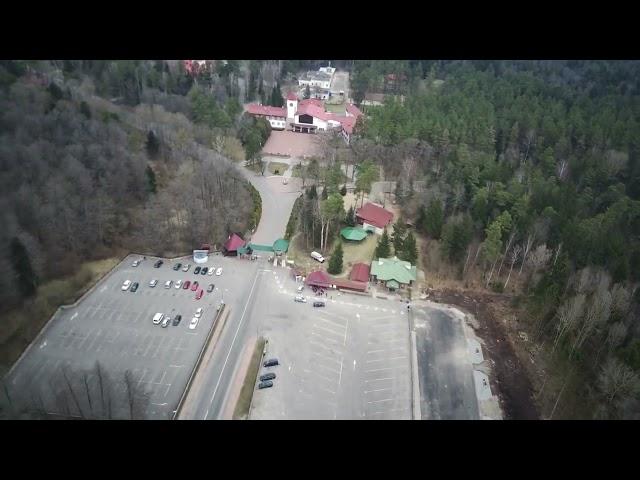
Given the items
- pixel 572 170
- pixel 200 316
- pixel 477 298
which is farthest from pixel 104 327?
pixel 572 170

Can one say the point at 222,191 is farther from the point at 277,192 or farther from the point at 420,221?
the point at 420,221

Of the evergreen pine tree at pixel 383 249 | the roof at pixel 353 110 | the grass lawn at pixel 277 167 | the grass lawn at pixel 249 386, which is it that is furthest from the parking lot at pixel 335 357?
the roof at pixel 353 110

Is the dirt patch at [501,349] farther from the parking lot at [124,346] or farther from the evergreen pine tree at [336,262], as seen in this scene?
the parking lot at [124,346]

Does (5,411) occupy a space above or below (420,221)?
below

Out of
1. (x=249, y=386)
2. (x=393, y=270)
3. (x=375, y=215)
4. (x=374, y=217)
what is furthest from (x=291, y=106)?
(x=249, y=386)

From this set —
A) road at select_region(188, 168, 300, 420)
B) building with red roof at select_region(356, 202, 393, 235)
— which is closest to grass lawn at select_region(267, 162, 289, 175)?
road at select_region(188, 168, 300, 420)

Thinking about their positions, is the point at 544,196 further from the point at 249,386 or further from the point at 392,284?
the point at 249,386
